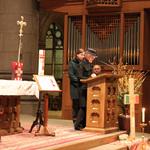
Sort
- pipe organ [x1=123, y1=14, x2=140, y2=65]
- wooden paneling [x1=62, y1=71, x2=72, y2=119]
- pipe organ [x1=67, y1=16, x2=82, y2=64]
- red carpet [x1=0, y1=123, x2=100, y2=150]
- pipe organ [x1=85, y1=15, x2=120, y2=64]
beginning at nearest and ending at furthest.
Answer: red carpet [x1=0, y1=123, x2=100, y2=150], pipe organ [x1=123, y1=14, x2=140, y2=65], pipe organ [x1=85, y1=15, x2=120, y2=64], wooden paneling [x1=62, y1=71, x2=72, y2=119], pipe organ [x1=67, y1=16, x2=82, y2=64]

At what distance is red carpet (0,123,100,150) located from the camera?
5.16 meters

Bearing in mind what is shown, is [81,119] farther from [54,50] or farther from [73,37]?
[54,50]

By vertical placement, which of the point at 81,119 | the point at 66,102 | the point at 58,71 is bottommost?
the point at 81,119

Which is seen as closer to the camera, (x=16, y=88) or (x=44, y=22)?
(x=16, y=88)

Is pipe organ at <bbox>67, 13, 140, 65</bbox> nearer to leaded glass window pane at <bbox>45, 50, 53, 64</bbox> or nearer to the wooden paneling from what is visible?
the wooden paneling

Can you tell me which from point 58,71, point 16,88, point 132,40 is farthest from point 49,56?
point 16,88

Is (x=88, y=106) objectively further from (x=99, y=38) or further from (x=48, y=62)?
(x=48, y=62)

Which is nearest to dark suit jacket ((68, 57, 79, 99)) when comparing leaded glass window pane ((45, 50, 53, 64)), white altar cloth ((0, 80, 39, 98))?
white altar cloth ((0, 80, 39, 98))

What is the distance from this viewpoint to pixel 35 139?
5801mm

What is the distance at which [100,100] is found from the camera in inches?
265

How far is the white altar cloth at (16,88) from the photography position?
19.5ft

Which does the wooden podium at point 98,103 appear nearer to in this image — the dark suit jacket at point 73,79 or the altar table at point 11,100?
the dark suit jacket at point 73,79

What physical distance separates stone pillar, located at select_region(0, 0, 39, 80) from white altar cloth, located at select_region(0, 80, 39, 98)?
454 cm

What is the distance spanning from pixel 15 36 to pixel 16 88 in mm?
5181
